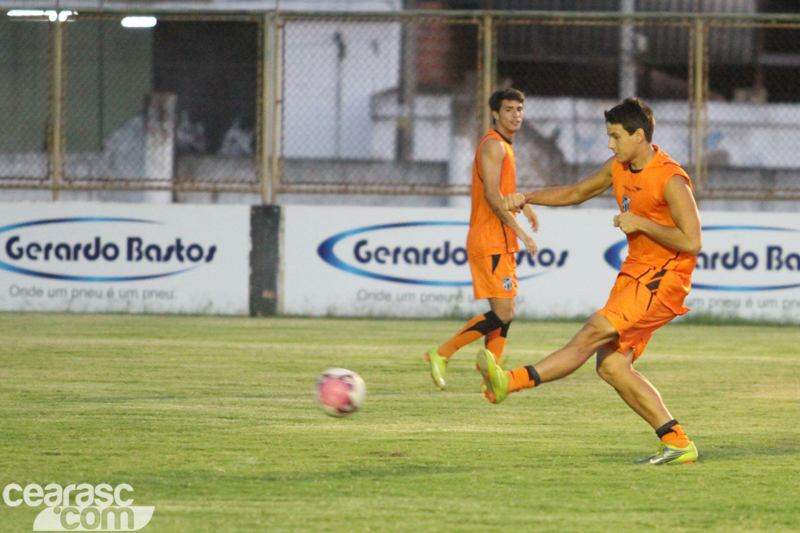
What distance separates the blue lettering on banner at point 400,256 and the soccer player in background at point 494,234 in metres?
5.21

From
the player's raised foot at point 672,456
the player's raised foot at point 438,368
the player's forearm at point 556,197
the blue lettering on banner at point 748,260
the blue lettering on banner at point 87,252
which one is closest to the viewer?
the player's raised foot at point 672,456

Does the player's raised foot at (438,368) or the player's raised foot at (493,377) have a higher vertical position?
the player's raised foot at (493,377)

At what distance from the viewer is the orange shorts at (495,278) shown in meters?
9.15

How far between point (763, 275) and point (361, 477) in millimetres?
10037

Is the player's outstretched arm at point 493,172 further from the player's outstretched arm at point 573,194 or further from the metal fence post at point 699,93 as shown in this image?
the metal fence post at point 699,93

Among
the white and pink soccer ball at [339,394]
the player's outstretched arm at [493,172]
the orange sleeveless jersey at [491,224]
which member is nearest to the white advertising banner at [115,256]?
the orange sleeveless jersey at [491,224]

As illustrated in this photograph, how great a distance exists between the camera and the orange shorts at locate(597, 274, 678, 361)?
6113 mm

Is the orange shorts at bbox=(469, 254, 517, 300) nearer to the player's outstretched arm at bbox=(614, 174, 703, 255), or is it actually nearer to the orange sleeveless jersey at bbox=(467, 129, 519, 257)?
the orange sleeveless jersey at bbox=(467, 129, 519, 257)

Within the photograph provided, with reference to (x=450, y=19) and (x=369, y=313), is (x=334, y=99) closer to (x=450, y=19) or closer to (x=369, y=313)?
(x=450, y=19)

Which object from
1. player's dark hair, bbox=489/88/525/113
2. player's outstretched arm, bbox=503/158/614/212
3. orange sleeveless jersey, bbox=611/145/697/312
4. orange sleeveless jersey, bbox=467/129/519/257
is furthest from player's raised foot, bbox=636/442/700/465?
player's dark hair, bbox=489/88/525/113

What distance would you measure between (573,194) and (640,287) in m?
0.87

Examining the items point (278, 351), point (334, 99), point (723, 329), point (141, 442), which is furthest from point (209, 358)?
point (334, 99)

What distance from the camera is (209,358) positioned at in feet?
34.9

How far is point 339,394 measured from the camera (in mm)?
7016
